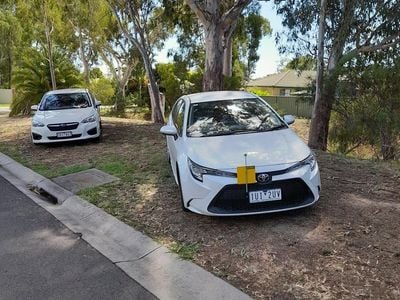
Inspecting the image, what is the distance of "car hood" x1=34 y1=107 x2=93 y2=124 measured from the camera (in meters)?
11.1

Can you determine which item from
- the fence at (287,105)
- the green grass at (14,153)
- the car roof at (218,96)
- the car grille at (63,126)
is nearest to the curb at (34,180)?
the green grass at (14,153)

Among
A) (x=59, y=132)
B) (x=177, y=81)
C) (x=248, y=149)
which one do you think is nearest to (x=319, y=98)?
(x=59, y=132)

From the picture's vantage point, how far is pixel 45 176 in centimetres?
821

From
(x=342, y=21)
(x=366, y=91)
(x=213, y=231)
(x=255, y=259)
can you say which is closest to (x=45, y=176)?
(x=213, y=231)

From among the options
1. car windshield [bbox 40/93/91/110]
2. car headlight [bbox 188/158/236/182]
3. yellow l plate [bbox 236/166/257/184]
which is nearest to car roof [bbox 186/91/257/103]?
car headlight [bbox 188/158/236/182]

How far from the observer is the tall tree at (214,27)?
1324 cm

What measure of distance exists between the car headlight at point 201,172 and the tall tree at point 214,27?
8866 millimetres

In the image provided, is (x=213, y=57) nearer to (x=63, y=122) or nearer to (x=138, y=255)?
(x=63, y=122)

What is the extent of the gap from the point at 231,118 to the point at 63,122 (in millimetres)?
6147

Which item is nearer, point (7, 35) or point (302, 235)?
point (302, 235)

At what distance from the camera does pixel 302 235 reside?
15.4 feet

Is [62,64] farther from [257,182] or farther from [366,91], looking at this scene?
[257,182]

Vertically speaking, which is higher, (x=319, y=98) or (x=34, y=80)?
(x=34, y=80)

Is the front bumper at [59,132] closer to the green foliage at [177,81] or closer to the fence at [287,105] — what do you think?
the green foliage at [177,81]
